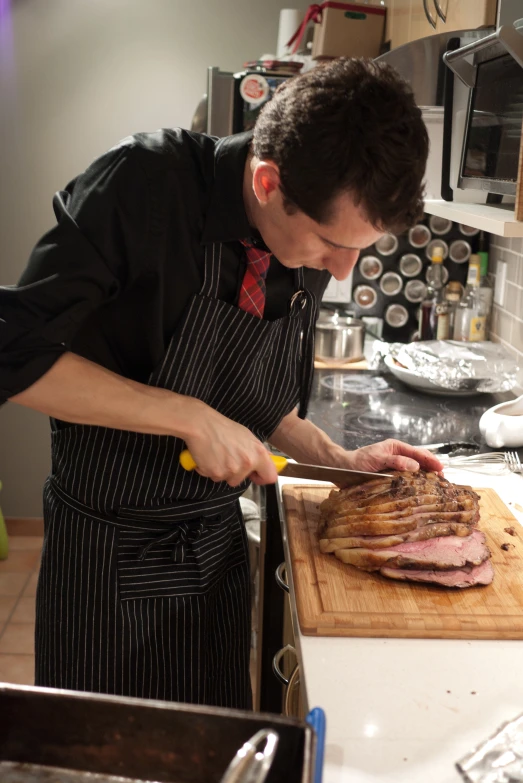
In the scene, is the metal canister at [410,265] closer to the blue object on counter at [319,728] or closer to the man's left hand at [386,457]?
the man's left hand at [386,457]

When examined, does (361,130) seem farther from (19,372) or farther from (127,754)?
(127,754)

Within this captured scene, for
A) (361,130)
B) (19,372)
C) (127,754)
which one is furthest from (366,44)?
(127,754)

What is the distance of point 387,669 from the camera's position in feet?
3.49

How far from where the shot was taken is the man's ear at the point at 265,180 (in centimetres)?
115

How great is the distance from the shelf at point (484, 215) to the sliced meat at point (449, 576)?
63cm

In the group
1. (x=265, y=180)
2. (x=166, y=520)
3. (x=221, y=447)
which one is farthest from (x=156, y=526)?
(x=265, y=180)

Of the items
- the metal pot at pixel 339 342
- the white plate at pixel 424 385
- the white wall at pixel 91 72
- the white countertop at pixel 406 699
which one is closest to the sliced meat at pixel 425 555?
the white countertop at pixel 406 699

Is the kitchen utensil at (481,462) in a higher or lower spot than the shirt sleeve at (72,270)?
lower

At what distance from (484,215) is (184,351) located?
2.54 feet

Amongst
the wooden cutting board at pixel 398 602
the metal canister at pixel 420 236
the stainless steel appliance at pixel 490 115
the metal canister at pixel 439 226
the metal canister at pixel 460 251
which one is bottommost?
→ the wooden cutting board at pixel 398 602

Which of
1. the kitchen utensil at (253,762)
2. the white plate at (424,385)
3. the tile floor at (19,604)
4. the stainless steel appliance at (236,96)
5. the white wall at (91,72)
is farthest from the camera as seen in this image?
the white wall at (91,72)

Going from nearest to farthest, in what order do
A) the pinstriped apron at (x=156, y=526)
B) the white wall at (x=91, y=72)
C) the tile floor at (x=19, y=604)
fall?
the pinstriped apron at (x=156, y=526)
the tile floor at (x=19, y=604)
the white wall at (x=91, y=72)

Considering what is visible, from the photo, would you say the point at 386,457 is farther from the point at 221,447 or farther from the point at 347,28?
the point at 347,28

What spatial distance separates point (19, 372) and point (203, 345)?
0.32 m
